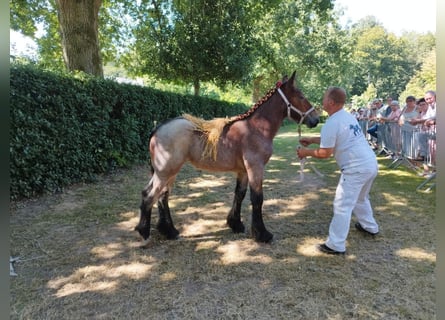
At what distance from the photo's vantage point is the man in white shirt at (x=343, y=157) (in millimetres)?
3783

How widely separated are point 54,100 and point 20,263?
3.65 m

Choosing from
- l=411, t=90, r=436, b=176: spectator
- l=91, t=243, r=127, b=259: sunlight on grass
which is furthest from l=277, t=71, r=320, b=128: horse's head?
l=411, t=90, r=436, b=176: spectator

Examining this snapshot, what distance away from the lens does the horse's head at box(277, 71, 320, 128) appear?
4.20 m

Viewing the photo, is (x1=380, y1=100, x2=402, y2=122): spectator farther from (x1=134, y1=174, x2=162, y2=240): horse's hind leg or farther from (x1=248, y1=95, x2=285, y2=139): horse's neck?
(x1=134, y1=174, x2=162, y2=240): horse's hind leg

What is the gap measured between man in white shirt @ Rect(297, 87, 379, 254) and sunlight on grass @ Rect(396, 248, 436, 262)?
733 millimetres

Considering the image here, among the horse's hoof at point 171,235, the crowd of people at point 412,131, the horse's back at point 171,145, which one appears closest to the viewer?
the horse's back at point 171,145

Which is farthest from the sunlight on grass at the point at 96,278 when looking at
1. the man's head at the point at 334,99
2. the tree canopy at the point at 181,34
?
the tree canopy at the point at 181,34

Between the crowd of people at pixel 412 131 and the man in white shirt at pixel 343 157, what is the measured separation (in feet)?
11.9

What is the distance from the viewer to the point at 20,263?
11.9 ft

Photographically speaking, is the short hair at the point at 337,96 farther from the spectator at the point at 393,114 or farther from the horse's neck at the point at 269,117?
the spectator at the point at 393,114

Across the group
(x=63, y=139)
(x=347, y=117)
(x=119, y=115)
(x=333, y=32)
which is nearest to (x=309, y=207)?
(x=347, y=117)

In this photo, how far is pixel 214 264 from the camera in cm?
361

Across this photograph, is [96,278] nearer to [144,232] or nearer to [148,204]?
[144,232]

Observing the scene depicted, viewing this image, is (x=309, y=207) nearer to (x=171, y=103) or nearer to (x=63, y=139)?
(x=63, y=139)
